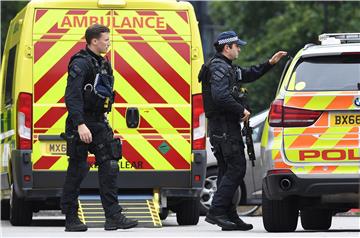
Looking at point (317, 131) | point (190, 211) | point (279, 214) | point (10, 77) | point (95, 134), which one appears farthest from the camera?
point (10, 77)

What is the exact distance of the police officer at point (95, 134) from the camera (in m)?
11.4

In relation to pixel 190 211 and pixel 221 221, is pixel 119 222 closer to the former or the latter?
pixel 221 221

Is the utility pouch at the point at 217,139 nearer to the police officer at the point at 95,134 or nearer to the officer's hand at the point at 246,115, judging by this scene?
the officer's hand at the point at 246,115

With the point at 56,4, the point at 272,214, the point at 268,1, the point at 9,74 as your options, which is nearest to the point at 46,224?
the point at 9,74

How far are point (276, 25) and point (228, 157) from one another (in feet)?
84.2

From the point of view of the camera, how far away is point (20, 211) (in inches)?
544

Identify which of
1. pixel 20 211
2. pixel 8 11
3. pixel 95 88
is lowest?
pixel 8 11

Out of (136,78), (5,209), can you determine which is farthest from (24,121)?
(5,209)

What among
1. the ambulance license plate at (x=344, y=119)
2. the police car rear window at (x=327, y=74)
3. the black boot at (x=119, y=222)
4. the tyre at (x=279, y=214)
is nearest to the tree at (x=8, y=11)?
the black boot at (x=119, y=222)

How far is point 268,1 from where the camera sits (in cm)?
3869

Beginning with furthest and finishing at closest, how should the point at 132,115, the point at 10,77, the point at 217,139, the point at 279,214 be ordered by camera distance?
1. the point at 10,77
2. the point at 132,115
3. the point at 217,139
4. the point at 279,214

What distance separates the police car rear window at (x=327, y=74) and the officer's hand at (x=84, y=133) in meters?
1.70

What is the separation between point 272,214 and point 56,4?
11.0 feet

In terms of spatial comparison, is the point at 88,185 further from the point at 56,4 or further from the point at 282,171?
the point at 282,171
